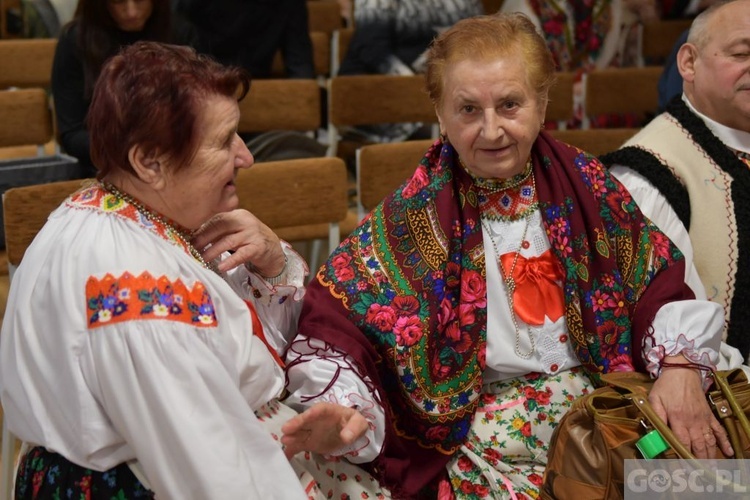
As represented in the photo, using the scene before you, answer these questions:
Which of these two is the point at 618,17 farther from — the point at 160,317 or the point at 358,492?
the point at 160,317

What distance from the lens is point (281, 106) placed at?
3820 millimetres

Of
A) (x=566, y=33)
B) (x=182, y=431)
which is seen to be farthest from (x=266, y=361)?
(x=566, y=33)

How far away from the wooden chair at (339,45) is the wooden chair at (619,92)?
1.73 m

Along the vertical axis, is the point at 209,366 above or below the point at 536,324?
above

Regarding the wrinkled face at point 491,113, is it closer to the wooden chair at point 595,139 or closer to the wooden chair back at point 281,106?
the wooden chair at point 595,139

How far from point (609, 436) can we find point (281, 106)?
235 cm

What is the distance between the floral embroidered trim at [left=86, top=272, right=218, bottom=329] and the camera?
59.9 inches

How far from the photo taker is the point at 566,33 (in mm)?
4547

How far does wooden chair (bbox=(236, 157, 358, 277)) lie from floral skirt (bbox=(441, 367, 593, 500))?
1068mm

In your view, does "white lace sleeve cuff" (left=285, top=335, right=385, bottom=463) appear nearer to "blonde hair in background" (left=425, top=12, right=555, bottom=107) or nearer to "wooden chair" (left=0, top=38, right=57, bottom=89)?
"blonde hair in background" (left=425, top=12, right=555, bottom=107)

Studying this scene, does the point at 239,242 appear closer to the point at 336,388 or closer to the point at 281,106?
the point at 336,388

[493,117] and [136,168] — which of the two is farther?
[493,117]

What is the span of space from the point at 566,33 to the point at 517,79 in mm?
2732

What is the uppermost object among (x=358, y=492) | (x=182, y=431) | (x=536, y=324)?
(x=182, y=431)
